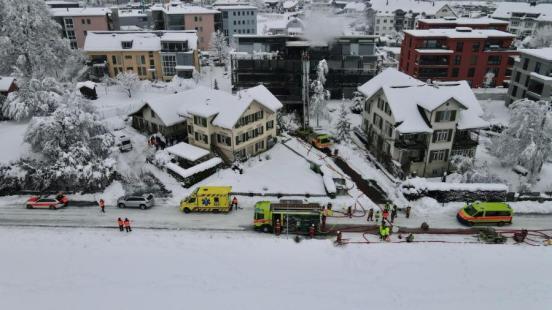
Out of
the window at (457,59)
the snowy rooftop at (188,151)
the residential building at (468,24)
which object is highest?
the residential building at (468,24)

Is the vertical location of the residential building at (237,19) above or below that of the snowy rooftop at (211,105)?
above

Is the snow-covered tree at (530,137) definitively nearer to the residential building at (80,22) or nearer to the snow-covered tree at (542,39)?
the snow-covered tree at (542,39)

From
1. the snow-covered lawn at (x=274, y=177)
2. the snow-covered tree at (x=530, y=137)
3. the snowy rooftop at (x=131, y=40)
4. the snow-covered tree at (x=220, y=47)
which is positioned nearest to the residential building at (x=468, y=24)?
the snow-covered tree at (x=220, y=47)

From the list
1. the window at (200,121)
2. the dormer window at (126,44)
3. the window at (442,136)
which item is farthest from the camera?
the dormer window at (126,44)

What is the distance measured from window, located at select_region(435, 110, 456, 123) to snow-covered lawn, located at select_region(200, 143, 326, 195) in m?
13.9

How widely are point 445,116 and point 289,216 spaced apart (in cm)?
2121

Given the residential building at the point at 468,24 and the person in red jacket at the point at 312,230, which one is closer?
the person in red jacket at the point at 312,230

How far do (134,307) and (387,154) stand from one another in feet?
103

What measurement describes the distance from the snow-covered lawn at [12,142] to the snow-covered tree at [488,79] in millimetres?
75925

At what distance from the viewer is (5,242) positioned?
3173cm

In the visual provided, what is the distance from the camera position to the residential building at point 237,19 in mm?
103250

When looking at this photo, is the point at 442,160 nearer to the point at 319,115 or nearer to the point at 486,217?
the point at 486,217

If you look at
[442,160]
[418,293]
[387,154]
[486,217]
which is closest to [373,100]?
[387,154]

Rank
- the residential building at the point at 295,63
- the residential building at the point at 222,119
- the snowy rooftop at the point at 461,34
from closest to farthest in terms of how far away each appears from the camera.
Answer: the residential building at the point at 222,119
the residential building at the point at 295,63
the snowy rooftop at the point at 461,34
